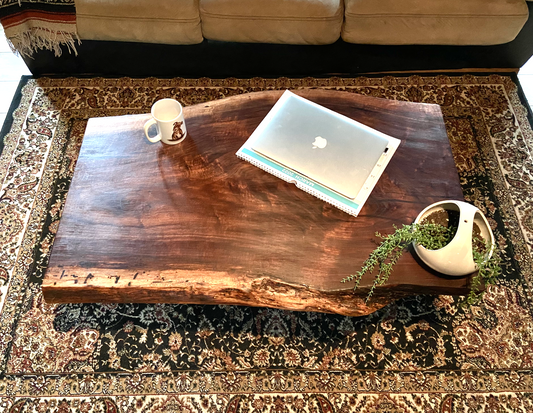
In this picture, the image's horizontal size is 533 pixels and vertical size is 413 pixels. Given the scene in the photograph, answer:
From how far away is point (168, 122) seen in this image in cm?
127

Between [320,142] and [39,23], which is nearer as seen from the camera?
[320,142]

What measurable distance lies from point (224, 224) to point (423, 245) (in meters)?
0.56

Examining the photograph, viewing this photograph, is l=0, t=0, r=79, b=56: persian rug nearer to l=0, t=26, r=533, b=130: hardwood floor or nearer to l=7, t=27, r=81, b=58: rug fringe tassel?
l=7, t=27, r=81, b=58: rug fringe tassel

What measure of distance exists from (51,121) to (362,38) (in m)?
1.59

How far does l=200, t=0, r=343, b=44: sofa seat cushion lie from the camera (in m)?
1.84

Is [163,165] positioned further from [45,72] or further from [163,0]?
[45,72]

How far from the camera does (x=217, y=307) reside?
5.17ft

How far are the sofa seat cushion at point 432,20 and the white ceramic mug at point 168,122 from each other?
1.01 meters

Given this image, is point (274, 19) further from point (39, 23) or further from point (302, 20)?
point (39, 23)

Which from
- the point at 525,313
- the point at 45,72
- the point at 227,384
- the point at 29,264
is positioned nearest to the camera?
the point at 227,384

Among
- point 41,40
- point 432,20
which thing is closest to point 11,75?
point 41,40

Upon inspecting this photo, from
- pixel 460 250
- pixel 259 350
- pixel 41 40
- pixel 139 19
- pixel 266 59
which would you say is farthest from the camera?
pixel 266 59

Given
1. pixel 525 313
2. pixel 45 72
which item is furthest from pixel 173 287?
pixel 45 72

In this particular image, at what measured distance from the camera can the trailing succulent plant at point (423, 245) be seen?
3.57ft
